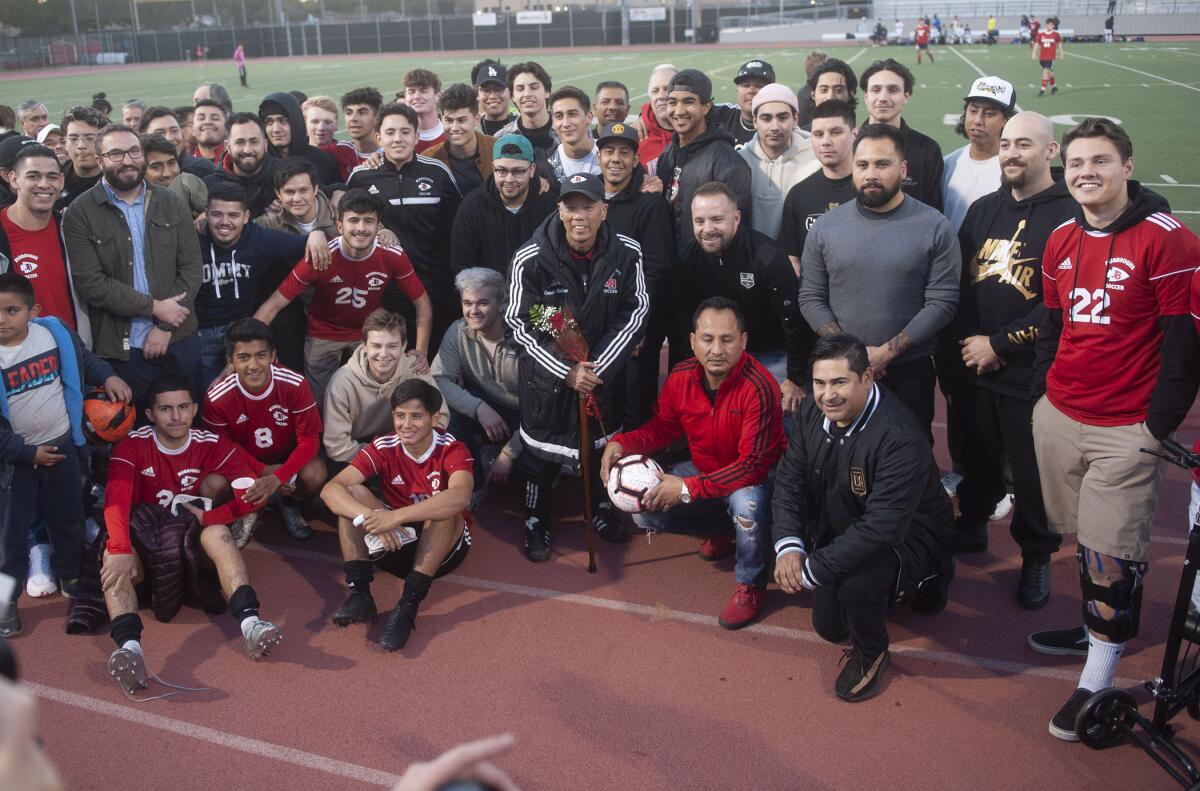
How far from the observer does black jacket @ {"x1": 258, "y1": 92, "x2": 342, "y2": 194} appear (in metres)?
8.49

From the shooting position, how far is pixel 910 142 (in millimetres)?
6617

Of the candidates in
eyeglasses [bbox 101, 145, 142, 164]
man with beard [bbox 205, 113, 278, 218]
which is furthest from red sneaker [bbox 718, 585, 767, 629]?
man with beard [bbox 205, 113, 278, 218]

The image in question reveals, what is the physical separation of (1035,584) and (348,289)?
469 cm

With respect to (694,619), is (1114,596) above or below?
above

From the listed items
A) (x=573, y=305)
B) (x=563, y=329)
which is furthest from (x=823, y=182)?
(x=563, y=329)

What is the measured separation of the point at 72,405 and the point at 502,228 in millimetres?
2904

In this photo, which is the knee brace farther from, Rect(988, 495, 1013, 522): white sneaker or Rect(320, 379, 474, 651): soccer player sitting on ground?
Rect(320, 379, 474, 651): soccer player sitting on ground

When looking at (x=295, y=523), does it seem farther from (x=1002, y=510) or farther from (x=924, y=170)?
(x=924, y=170)

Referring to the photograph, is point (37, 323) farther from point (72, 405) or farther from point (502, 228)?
point (502, 228)

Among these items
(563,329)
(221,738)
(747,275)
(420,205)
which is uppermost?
(420,205)

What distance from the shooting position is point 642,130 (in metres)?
10.6

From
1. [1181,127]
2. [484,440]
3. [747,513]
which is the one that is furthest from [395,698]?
[1181,127]

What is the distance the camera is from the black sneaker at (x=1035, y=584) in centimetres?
544

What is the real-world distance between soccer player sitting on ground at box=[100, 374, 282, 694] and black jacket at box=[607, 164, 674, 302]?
2.74m
